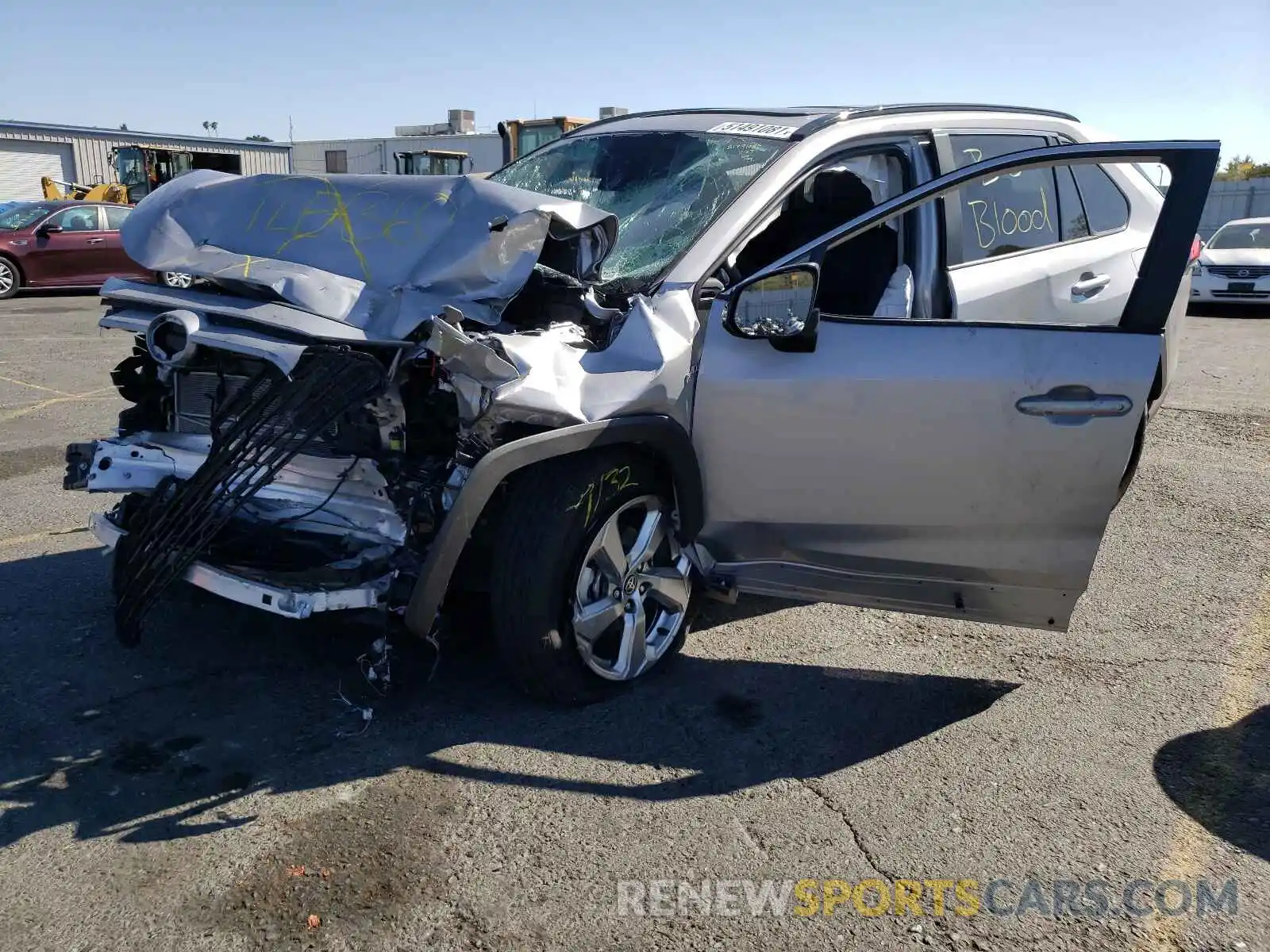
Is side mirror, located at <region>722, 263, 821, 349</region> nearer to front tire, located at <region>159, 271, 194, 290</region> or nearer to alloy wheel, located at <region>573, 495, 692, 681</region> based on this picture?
alloy wheel, located at <region>573, 495, 692, 681</region>

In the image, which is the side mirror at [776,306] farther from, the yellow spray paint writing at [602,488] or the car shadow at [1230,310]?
the car shadow at [1230,310]

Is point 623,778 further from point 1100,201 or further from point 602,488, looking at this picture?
point 1100,201

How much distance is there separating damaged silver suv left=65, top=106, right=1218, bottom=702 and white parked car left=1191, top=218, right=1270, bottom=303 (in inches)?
602

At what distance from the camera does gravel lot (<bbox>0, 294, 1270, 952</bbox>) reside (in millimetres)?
2639

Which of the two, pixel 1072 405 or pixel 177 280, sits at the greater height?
pixel 177 280

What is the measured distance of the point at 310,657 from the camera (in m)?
3.96

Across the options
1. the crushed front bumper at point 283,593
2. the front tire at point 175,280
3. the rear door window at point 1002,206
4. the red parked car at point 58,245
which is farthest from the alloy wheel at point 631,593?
the red parked car at point 58,245

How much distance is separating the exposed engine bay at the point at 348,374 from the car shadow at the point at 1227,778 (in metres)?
1.99

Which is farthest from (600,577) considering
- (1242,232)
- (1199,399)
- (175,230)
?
(1242,232)

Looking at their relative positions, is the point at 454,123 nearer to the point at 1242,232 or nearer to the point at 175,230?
the point at 1242,232

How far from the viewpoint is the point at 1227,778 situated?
3371mm

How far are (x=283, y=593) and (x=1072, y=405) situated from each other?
2587mm

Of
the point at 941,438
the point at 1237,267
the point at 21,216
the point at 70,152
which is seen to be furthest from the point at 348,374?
the point at 70,152

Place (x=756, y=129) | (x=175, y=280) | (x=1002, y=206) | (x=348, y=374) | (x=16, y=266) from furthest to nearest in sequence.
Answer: (x=16, y=266), (x=1002, y=206), (x=756, y=129), (x=175, y=280), (x=348, y=374)
